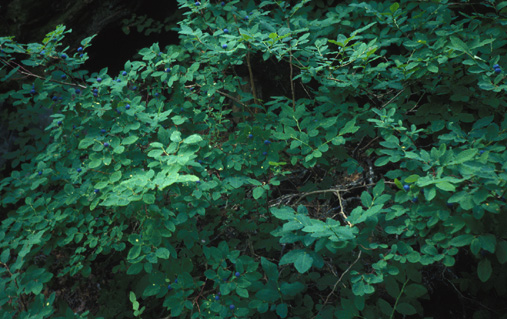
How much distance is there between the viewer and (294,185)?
260cm

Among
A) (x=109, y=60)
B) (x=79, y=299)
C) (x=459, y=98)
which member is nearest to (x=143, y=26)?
(x=109, y=60)

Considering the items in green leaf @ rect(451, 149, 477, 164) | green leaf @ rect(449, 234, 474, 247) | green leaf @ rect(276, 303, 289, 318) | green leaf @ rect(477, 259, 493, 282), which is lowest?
green leaf @ rect(276, 303, 289, 318)

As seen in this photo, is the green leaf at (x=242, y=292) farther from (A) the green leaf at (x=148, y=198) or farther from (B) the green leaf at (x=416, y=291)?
(B) the green leaf at (x=416, y=291)

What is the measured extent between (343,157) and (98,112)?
4.25 feet

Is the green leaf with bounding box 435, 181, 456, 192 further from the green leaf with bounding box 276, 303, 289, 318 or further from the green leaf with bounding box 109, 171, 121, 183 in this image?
the green leaf with bounding box 109, 171, 121, 183

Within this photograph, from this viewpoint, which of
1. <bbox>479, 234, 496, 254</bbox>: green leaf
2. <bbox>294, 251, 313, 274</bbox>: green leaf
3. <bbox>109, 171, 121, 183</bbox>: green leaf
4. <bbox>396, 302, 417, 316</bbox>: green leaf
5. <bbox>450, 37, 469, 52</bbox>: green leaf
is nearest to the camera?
<bbox>479, 234, 496, 254</bbox>: green leaf

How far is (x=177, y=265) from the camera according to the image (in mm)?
1900

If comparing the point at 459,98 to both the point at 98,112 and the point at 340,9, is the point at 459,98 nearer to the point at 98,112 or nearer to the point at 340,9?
the point at 340,9

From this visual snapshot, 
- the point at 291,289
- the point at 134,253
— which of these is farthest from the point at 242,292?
the point at 134,253

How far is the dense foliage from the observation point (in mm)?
1518

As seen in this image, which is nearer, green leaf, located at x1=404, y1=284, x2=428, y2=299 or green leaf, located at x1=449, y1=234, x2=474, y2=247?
green leaf, located at x1=449, y1=234, x2=474, y2=247

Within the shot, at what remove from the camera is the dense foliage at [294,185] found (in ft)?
4.98

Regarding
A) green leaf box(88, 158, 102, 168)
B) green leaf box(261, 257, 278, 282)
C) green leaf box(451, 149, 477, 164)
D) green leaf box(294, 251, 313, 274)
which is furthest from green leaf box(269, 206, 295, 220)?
green leaf box(88, 158, 102, 168)

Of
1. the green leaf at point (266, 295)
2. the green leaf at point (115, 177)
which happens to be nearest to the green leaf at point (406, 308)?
the green leaf at point (266, 295)
